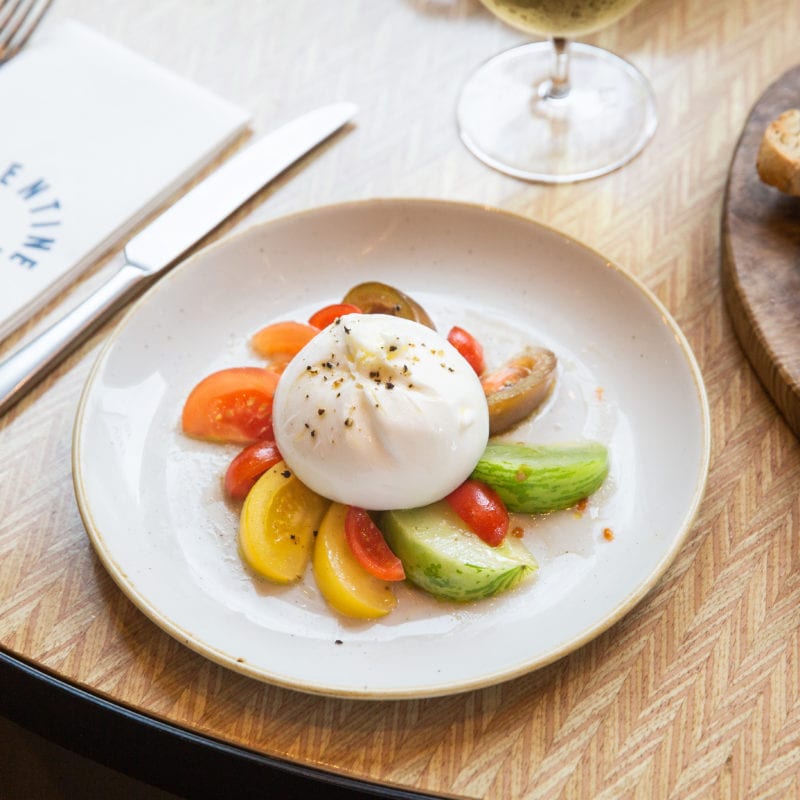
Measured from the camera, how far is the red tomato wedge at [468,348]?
128 centimetres

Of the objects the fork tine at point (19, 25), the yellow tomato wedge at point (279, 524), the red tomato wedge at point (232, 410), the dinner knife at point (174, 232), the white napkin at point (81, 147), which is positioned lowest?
the yellow tomato wedge at point (279, 524)

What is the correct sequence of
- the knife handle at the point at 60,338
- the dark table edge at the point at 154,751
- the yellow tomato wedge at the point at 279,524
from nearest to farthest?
the dark table edge at the point at 154,751 < the yellow tomato wedge at the point at 279,524 < the knife handle at the point at 60,338

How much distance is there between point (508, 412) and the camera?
3.94 feet

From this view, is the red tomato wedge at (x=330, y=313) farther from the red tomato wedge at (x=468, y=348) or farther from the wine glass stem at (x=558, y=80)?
the wine glass stem at (x=558, y=80)

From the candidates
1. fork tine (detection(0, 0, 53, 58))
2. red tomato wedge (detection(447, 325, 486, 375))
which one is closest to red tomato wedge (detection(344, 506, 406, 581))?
red tomato wedge (detection(447, 325, 486, 375))

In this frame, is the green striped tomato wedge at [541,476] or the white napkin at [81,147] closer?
the green striped tomato wedge at [541,476]

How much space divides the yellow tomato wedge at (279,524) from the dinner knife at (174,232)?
0.41 metres

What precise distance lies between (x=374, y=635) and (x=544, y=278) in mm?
568

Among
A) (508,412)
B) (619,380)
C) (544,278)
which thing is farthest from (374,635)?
(544,278)

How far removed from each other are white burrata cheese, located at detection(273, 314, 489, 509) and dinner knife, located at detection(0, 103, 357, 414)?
0.37 meters

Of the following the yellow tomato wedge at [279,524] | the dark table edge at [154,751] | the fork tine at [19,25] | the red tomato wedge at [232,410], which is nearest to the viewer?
the dark table edge at [154,751]

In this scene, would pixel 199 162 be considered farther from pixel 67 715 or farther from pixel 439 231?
pixel 67 715

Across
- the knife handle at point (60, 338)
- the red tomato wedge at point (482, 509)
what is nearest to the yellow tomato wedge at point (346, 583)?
the red tomato wedge at point (482, 509)

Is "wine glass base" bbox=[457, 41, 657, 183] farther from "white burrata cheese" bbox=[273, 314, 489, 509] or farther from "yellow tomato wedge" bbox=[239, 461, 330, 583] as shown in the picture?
"yellow tomato wedge" bbox=[239, 461, 330, 583]
